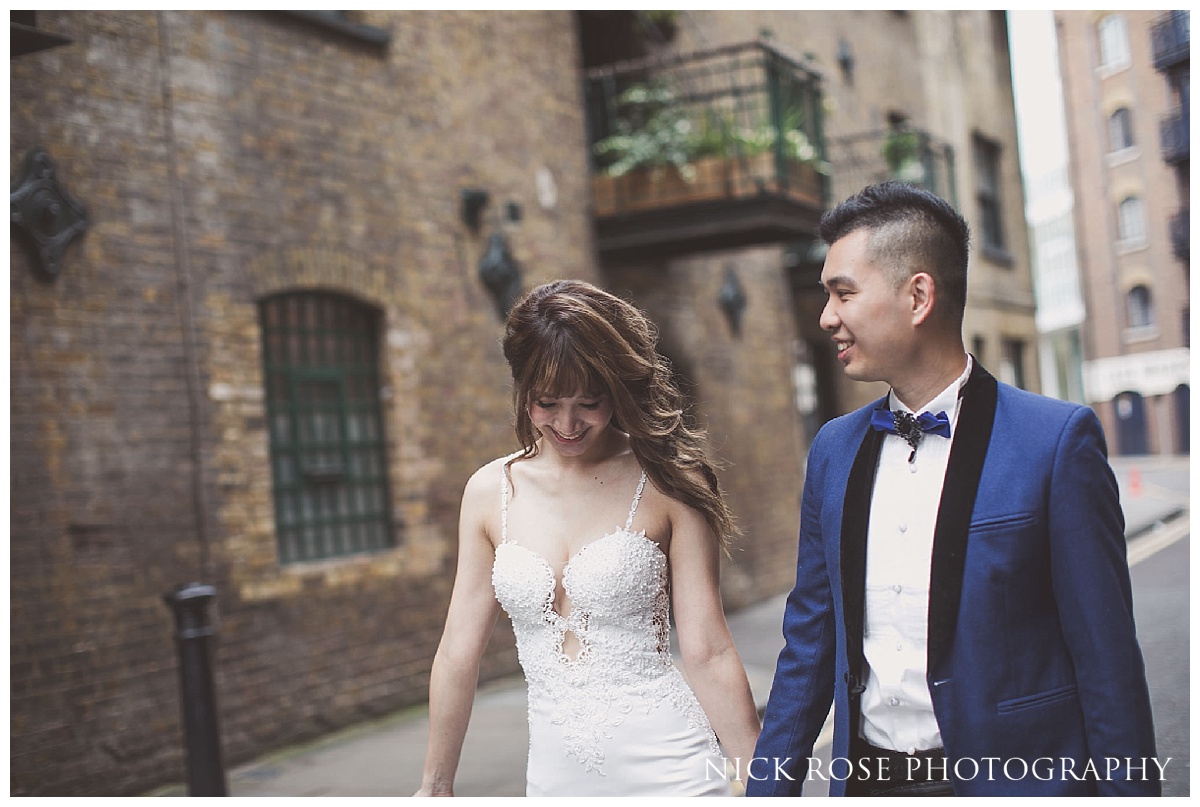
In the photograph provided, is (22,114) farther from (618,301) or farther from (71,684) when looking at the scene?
(618,301)

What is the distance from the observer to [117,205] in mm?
6012

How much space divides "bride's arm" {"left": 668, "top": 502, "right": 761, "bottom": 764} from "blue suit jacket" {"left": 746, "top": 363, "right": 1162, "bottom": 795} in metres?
0.71

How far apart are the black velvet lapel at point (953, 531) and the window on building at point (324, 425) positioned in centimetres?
539

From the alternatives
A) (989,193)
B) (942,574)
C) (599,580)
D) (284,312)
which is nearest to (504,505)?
(599,580)

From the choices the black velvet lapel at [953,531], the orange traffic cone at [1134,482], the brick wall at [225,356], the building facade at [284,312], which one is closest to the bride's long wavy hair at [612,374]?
the black velvet lapel at [953,531]

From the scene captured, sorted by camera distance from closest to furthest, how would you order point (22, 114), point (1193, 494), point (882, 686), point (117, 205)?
point (882, 686)
point (1193, 494)
point (22, 114)
point (117, 205)

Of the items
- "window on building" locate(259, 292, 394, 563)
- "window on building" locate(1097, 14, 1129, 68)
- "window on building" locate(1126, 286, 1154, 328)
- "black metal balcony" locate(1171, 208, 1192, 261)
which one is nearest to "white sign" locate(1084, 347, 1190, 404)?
"window on building" locate(1126, 286, 1154, 328)

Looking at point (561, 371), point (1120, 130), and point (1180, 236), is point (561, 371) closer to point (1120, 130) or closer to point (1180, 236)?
point (1180, 236)

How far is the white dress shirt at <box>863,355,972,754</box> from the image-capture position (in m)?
2.24

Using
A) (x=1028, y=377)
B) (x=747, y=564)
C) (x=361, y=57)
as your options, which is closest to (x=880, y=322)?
(x=1028, y=377)

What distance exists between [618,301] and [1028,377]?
5.30 metres

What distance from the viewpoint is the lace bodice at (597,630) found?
273 centimetres

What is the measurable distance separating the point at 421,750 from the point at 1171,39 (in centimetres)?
507

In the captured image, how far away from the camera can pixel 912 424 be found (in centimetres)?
231
